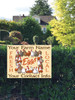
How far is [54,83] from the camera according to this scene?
4027 millimetres

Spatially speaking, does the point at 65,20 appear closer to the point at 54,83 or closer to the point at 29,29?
the point at 29,29


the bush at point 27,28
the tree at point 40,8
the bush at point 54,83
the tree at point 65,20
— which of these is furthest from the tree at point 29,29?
the tree at point 40,8

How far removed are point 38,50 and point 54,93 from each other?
107 centimetres

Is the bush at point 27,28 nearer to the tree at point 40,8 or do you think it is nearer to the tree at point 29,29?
the tree at point 29,29

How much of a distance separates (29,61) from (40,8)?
172 ft

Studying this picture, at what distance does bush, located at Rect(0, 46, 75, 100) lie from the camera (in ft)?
12.7

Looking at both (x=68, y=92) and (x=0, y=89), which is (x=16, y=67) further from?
(x=68, y=92)

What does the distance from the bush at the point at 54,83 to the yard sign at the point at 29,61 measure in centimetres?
37

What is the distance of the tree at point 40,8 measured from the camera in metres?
53.9

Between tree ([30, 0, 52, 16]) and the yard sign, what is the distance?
50323mm

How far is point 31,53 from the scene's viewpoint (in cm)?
351

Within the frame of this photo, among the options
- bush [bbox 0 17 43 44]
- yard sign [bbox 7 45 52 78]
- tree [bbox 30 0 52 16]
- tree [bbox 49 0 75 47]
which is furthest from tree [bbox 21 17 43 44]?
tree [bbox 30 0 52 16]

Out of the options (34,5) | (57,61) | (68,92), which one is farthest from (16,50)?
(34,5)

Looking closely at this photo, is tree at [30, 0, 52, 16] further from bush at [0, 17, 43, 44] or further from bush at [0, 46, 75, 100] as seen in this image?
bush at [0, 46, 75, 100]
